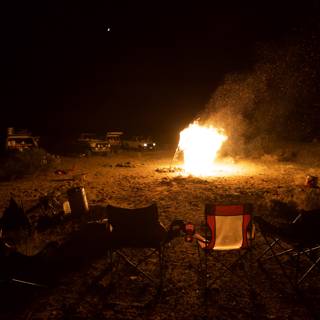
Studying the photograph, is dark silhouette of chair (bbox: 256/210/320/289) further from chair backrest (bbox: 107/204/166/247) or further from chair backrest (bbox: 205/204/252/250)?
chair backrest (bbox: 107/204/166/247)

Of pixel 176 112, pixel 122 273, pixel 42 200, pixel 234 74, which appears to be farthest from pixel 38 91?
pixel 122 273

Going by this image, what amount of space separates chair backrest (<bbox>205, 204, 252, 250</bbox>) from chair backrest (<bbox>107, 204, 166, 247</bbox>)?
75cm

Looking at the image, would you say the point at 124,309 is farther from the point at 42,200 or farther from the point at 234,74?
the point at 234,74

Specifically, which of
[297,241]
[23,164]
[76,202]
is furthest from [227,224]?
[23,164]

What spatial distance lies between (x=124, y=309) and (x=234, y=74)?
1871 cm

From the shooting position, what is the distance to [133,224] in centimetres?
486

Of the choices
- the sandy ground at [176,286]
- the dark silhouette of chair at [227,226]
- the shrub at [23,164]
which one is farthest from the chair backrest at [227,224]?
the shrub at [23,164]

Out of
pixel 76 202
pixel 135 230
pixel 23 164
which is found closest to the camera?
pixel 135 230

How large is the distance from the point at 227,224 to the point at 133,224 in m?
1.32

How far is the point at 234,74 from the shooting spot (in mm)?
20672

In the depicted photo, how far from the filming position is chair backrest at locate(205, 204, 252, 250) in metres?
4.58

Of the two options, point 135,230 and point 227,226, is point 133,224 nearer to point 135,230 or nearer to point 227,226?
point 135,230

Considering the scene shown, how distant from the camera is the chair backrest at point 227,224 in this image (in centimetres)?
458

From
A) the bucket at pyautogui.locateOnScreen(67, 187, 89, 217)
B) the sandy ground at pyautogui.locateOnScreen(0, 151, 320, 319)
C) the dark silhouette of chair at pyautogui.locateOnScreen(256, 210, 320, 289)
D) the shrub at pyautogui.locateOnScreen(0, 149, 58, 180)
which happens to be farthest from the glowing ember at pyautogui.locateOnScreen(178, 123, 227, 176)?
the dark silhouette of chair at pyautogui.locateOnScreen(256, 210, 320, 289)
